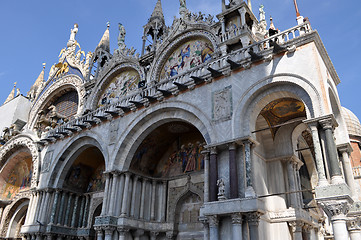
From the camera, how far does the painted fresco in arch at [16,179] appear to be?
847 inches

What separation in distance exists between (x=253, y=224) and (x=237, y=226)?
47cm

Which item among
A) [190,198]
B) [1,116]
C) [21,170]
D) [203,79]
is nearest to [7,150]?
[21,170]

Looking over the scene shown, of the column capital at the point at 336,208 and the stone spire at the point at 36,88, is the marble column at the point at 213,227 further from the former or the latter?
the stone spire at the point at 36,88

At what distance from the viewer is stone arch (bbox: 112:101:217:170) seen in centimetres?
1184

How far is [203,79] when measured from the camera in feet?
37.3

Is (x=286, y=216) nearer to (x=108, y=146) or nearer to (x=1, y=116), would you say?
(x=108, y=146)

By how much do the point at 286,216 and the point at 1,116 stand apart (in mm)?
27095

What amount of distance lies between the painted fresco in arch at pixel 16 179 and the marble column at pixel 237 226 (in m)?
17.3

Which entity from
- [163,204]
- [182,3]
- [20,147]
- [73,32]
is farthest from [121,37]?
[163,204]

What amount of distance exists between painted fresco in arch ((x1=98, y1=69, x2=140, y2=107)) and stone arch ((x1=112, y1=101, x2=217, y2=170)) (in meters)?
4.65

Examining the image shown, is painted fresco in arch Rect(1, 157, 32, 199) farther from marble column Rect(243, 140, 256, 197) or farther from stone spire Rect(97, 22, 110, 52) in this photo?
marble column Rect(243, 140, 256, 197)

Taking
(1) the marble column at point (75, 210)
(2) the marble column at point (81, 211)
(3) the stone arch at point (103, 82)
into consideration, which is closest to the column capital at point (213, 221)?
(2) the marble column at point (81, 211)

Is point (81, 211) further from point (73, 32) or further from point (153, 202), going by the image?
point (73, 32)

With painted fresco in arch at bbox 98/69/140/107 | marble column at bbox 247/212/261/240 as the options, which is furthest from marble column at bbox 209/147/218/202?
painted fresco in arch at bbox 98/69/140/107
